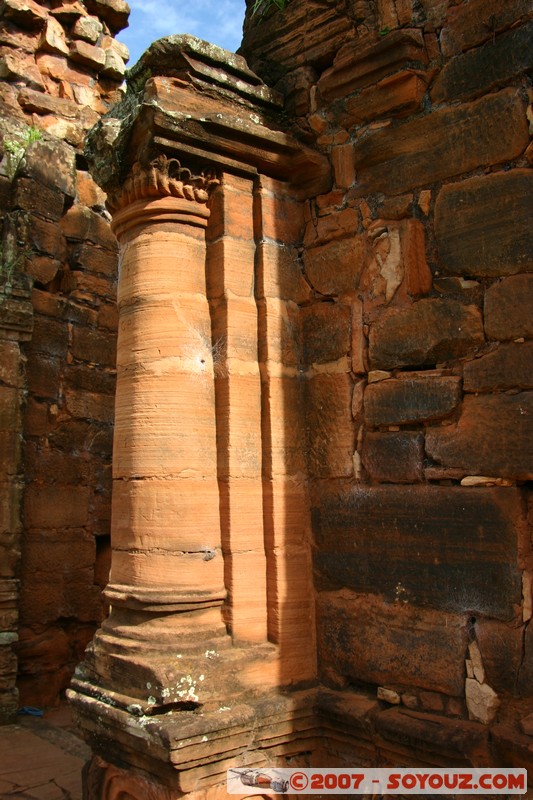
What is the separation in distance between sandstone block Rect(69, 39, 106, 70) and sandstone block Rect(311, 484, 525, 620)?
249 inches

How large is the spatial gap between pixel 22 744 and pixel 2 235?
4.44 metres

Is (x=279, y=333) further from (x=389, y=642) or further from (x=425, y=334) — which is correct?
(x=389, y=642)

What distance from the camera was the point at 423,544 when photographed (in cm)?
334

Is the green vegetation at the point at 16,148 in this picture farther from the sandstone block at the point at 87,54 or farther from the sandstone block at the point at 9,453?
the sandstone block at the point at 9,453

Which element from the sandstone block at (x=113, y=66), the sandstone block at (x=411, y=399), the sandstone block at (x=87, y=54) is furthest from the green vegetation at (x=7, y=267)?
the sandstone block at (x=411, y=399)

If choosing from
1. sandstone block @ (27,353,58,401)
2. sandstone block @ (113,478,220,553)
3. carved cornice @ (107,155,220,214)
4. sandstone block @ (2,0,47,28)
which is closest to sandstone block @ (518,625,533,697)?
sandstone block @ (113,478,220,553)

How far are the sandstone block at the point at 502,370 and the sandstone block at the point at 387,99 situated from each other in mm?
1413

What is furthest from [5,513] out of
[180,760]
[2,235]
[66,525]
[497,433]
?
[497,433]

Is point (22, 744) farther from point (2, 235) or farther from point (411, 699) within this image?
point (2, 235)

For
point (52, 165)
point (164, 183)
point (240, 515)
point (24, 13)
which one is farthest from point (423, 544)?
point (24, 13)

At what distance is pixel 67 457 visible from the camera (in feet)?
22.2

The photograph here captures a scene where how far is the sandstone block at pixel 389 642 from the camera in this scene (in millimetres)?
3203

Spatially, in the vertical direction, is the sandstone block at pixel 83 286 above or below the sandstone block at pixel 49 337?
above

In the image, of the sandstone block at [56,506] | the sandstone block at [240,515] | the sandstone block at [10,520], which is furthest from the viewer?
the sandstone block at [56,506]
